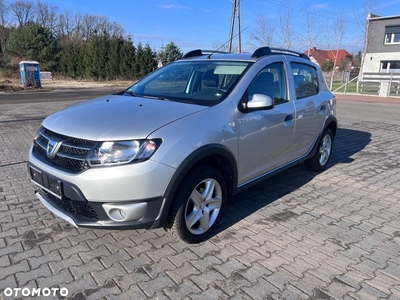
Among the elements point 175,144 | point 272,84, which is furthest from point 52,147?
point 272,84

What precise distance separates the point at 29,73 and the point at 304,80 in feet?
77.7

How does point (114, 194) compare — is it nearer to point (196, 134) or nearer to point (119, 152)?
point (119, 152)

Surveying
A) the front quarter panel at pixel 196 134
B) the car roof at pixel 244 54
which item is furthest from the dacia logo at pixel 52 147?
the car roof at pixel 244 54

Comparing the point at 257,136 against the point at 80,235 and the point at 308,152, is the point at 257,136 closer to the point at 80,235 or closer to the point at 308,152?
the point at 308,152

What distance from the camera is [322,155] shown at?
207 inches

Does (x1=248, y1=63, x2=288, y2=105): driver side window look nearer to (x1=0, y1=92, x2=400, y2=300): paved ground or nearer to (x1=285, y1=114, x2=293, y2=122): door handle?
(x1=285, y1=114, x2=293, y2=122): door handle

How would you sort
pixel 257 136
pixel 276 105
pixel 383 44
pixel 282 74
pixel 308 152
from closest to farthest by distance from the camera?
pixel 257 136
pixel 276 105
pixel 282 74
pixel 308 152
pixel 383 44

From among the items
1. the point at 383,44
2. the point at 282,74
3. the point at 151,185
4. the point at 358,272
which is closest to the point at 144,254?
the point at 151,185

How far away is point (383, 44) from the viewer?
3816 cm

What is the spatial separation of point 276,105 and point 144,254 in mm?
2193

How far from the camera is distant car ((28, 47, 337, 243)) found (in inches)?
98.7

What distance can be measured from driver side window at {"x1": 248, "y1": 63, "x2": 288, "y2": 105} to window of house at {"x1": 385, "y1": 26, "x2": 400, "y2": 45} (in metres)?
41.2

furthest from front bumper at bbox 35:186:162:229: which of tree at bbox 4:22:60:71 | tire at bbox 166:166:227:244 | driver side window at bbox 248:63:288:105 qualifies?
tree at bbox 4:22:60:71

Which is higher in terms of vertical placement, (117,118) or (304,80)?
(304,80)
